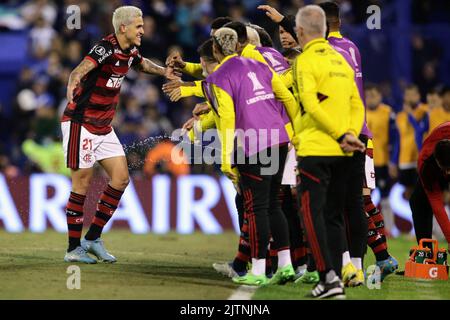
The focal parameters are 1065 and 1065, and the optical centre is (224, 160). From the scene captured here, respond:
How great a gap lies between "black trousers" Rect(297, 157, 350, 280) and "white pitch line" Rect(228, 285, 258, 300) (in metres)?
0.65

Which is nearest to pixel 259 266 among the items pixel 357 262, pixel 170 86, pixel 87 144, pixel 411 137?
pixel 357 262

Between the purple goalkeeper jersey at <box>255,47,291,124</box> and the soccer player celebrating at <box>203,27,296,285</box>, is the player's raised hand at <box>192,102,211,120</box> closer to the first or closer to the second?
the purple goalkeeper jersey at <box>255,47,291,124</box>

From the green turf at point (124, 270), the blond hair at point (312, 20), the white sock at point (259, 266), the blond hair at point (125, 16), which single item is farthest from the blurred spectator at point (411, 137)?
the blond hair at point (312, 20)

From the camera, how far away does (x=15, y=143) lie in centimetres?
1973

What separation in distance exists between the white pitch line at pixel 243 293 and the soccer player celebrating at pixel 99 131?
2186 mm

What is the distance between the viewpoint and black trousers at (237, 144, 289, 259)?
28.9 feet

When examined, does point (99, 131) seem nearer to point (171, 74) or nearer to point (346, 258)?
point (171, 74)

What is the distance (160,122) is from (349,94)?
10950mm

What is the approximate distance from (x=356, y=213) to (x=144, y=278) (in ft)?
6.33

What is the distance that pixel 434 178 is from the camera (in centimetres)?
996

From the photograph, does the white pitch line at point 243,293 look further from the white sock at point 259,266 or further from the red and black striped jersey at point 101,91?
the red and black striped jersey at point 101,91

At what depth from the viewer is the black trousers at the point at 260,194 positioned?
8.81 m

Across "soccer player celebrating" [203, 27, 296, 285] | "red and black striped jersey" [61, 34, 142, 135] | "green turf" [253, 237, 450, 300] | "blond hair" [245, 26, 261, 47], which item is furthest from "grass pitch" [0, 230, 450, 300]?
"blond hair" [245, 26, 261, 47]
